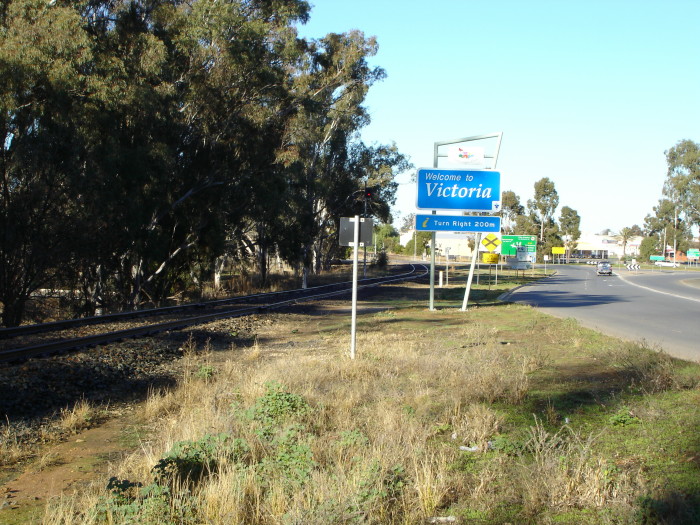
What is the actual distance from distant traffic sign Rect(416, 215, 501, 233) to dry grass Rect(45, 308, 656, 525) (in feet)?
44.9

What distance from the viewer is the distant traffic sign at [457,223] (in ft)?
76.2

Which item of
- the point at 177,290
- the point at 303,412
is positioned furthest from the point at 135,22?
the point at 303,412

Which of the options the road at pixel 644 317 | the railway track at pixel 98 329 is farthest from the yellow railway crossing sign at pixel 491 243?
the railway track at pixel 98 329

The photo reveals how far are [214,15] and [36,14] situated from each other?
720cm

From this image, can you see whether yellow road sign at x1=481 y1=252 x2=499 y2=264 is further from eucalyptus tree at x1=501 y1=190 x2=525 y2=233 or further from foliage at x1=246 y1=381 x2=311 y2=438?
eucalyptus tree at x1=501 y1=190 x2=525 y2=233

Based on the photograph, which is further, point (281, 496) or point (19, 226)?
point (19, 226)

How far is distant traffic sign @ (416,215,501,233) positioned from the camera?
76.2 feet

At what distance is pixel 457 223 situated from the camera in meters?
23.3

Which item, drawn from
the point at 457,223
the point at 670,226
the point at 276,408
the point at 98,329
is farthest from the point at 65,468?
the point at 670,226

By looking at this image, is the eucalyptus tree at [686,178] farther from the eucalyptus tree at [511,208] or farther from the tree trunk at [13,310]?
the tree trunk at [13,310]

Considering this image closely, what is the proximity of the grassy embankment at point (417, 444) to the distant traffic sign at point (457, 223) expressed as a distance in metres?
11.2

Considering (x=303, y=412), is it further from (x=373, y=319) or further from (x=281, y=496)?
(x=373, y=319)

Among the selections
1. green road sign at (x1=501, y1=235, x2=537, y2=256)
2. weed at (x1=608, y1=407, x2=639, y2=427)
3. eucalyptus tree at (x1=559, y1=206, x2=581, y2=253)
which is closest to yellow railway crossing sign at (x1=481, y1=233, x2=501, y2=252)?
weed at (x1=608, y1=407, x2=639, y2=427)

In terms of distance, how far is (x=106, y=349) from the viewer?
13422 mm
